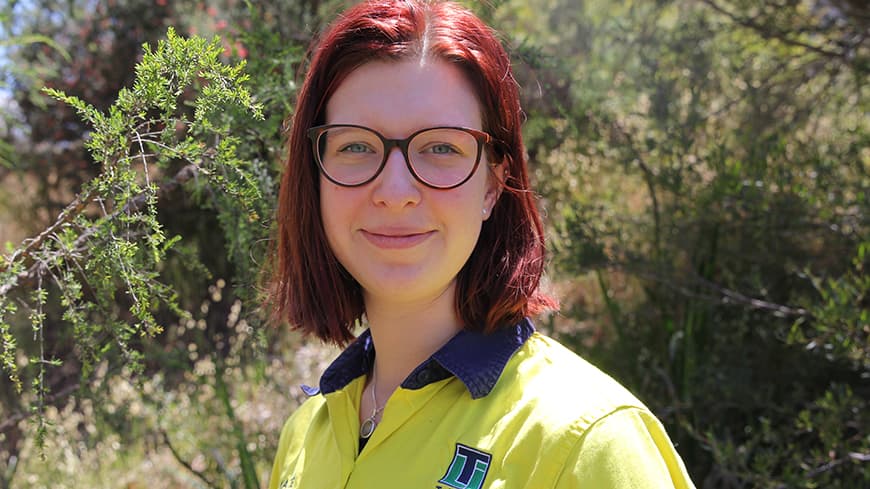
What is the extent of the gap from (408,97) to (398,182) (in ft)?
0.50

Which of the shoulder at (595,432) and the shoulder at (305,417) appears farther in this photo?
the shoulder at (305,417)

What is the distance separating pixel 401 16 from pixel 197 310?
12.6 ft

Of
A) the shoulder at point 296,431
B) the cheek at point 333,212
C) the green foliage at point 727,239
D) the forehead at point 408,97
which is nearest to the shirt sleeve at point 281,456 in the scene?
the shoulder at point 296,431

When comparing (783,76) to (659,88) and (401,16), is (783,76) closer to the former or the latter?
(659,88)

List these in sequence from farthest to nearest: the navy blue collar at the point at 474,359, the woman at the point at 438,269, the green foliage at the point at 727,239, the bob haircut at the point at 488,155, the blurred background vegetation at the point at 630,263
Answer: the green foliage at the point at 727,239 → the blurred background vegetation at the point at 630,263 → the bob haircut at the point at 488,155 → the navy blue collar at the point at 474,359 → the woman at the point at 438,269

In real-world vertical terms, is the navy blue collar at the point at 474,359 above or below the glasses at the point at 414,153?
below

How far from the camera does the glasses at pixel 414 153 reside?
4.80ft

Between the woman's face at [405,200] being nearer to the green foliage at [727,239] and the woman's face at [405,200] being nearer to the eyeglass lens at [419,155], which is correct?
the eyeglass lens at [419,155]

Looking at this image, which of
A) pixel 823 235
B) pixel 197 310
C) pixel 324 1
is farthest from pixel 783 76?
pixel 197 310

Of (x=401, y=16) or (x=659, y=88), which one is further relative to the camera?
(x=659, y=88)

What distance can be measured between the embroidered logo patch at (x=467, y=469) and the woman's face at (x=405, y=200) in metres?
0.32

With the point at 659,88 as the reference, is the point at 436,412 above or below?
below

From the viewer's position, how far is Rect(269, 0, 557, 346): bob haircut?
5.01 ft

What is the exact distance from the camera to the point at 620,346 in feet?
12.3
